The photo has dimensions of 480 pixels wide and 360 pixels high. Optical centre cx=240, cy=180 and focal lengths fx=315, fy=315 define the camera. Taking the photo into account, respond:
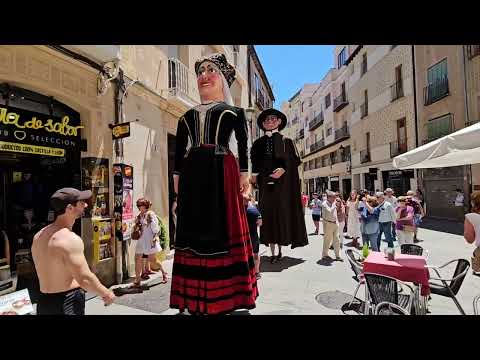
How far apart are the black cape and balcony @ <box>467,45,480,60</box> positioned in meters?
14.2

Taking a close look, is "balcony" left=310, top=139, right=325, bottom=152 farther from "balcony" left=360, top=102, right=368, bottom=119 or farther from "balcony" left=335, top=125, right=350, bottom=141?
"balcony" left=360, top=102, right=368, bottom=119

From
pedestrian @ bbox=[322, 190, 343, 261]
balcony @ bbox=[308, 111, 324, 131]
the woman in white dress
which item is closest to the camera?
pedestrian @ bbox=[322, 190, 343, 261]

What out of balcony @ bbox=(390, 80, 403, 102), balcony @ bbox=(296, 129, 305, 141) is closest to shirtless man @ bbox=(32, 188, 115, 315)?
balcony @ bbox=(390, 80, 403, 102)

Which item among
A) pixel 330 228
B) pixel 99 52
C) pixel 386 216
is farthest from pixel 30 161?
pixel 386 216

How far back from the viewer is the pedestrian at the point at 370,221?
270 inches

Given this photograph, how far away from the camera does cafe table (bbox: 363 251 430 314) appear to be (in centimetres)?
341

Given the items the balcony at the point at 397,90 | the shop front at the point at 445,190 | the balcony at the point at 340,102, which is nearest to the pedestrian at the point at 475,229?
the shop front at the point at 445,190

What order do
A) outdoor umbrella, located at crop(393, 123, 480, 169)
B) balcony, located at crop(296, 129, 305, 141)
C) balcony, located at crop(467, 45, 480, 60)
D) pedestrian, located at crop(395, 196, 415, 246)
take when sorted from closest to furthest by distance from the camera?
1. outdoor umbrella, located at crop(393, 123, 480, 169)
2. pedestrian, located at crop(395, 196, 415, 246)
3. balcony, located at crop(467, 45, 480, 60)
4. balcony, located at crop(296, 129, 305, 141)

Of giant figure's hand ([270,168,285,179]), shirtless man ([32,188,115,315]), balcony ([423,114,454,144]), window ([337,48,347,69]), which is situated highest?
window ([337,48,347,69])

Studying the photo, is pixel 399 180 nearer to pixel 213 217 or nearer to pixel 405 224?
pixel 405 224
